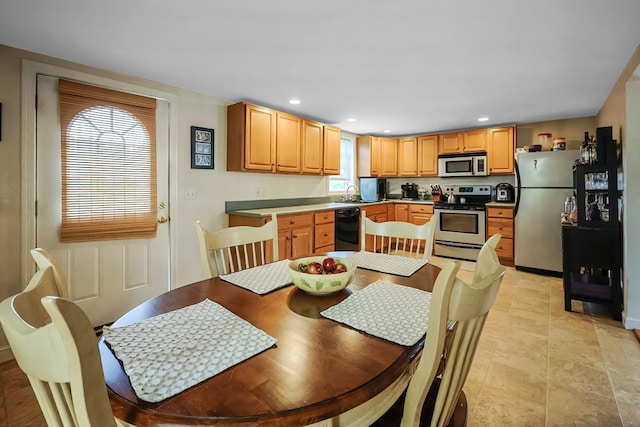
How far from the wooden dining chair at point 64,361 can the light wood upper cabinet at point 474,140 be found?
543 centimetres

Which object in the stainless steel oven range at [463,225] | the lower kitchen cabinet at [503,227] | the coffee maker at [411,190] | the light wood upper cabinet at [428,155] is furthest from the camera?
the coffee maker at [411,190]

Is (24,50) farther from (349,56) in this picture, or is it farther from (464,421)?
(464,421)

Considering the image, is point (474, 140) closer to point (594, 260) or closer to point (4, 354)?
point (594, 260)

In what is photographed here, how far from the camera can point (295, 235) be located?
11.9ft

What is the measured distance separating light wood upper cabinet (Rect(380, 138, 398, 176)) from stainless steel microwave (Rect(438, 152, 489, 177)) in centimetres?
80

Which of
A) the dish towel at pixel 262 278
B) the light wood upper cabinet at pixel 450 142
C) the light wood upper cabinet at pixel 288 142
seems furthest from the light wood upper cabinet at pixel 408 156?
the dish towel at pixel 262 278

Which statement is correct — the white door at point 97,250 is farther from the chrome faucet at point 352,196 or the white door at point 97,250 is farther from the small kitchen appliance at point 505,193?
the small kitchen appliance at point 505,193

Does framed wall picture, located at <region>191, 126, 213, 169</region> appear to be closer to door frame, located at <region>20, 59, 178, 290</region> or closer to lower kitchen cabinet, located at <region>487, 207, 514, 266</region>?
door frame, located at <region>20, 59, 178, 290</region>

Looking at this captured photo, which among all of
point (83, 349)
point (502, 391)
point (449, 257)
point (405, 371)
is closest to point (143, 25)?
point (83, 349)

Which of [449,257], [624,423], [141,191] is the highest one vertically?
[141,191]

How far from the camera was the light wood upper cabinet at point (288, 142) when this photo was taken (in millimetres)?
3779

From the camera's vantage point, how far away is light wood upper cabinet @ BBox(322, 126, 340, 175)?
4.53 meters

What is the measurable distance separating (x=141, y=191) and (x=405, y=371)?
111 inches

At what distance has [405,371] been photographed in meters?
0.83
